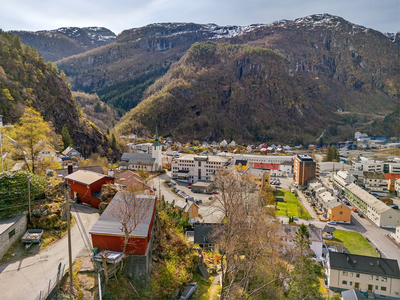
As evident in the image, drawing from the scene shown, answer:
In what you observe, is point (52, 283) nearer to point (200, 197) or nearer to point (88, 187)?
point (88, 187)

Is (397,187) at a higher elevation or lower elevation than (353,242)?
higher

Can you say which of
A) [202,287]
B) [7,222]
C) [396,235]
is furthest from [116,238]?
[396,235]

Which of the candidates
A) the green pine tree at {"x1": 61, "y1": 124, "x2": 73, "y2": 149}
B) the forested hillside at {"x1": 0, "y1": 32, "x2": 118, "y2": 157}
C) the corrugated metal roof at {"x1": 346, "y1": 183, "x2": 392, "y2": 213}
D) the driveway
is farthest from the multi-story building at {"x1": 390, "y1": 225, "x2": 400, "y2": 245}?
the forested hillside at {"x1": 0, "y1": 32, "x2": 118, "y2": 157}

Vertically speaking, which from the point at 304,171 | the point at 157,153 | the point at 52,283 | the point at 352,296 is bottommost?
the point at 352,296

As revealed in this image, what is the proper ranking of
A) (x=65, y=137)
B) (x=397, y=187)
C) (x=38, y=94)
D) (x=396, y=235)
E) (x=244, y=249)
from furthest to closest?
(x=38, y=94) < (x=65, y=137) < (x=397, y=187) < (x=396, y=235) < (x=244, y=249)

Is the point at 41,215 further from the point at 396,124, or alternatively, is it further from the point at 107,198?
the point at 396,124

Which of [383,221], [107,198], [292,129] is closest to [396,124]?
[292,129]
